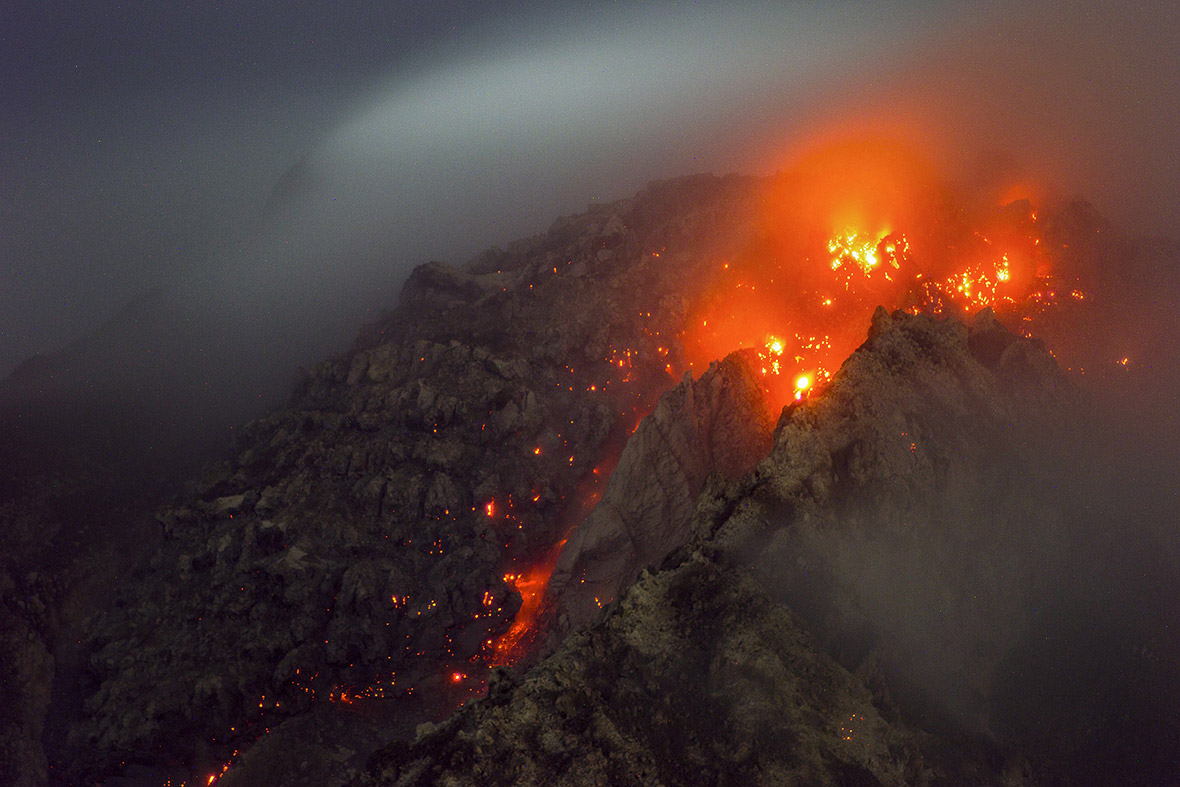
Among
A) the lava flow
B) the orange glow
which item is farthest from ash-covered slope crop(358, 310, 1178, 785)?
the orange glow

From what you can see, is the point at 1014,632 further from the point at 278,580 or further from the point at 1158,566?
the point at 278,580

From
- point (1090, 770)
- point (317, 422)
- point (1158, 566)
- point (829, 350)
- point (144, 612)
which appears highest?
point (317, 422)

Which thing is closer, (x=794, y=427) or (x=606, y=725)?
(x=606, y=725)

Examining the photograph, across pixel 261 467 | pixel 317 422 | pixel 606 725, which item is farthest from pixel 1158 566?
pixel 261 467

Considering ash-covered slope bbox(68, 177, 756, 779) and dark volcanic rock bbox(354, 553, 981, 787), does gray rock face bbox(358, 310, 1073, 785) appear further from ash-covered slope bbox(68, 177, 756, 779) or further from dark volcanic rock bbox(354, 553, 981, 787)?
Result: ash-covered slope bbox(68, 177, 756, 779)

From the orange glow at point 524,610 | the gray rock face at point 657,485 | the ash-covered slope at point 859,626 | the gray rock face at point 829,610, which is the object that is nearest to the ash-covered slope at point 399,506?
the orange glow at point 524,610

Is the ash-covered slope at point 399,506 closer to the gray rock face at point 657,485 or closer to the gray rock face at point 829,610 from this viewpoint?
the gray rock face at point 657,485

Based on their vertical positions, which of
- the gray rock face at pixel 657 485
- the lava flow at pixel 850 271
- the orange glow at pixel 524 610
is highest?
the lava flow at pixel 850 271
